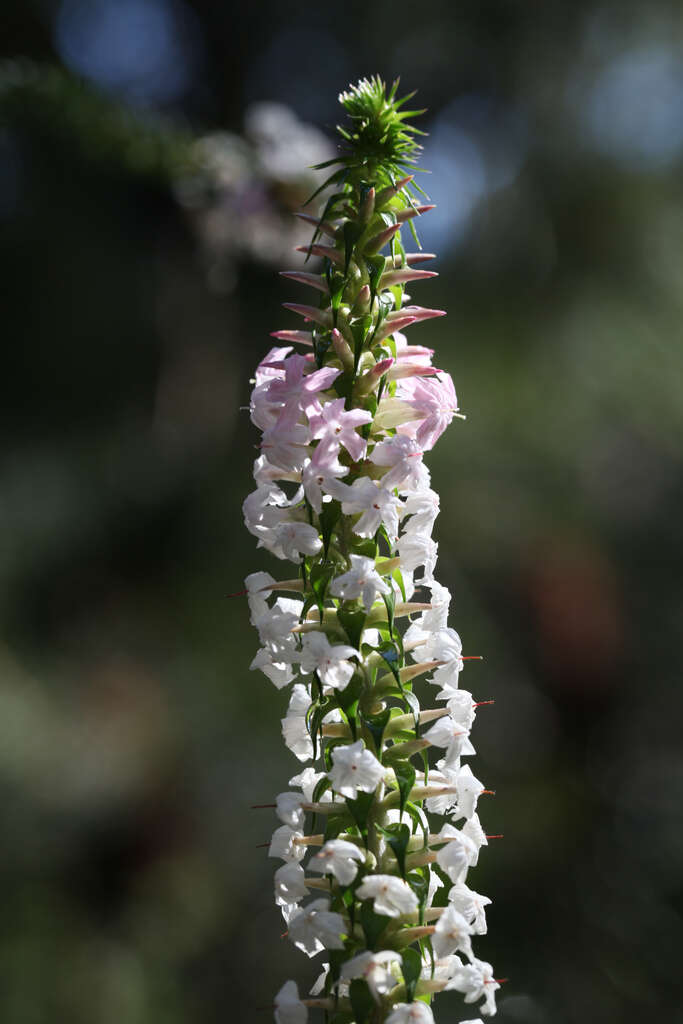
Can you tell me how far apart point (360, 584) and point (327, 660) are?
0.10 m

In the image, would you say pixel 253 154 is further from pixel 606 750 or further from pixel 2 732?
pixel 606 750

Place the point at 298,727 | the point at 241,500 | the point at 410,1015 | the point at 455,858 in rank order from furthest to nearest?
the point at 241,500 < the point at 298,727 < the point at 455,858 < the point at 410,1015

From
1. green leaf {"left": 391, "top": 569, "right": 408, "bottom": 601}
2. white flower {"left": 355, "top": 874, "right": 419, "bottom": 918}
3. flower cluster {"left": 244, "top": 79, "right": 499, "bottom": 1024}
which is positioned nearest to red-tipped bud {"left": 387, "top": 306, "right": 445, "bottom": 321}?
flower cluster {"left": 244, "top": 79, "right": 499, "bottom": 1024}

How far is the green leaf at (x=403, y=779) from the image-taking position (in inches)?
43.1

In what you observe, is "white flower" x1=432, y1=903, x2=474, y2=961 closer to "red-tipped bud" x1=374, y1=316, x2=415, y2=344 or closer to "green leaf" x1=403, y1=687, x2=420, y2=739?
"green leaf" x1=403, y1=687, x2=420, y2=739

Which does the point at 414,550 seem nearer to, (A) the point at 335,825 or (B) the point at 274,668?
(B) the point at 274,668

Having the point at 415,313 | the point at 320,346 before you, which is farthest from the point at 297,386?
the point at 415,313

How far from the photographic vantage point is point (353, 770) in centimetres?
107

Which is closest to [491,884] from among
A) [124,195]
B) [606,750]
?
[606,750]

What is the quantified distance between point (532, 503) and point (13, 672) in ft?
9.13

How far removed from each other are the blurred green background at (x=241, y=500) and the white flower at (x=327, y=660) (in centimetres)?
320

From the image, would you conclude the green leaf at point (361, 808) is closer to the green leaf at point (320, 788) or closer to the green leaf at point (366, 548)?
the green leaf at point (320, 788)

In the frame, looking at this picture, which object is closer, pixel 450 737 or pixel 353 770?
pixel 353 770

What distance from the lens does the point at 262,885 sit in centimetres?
476
